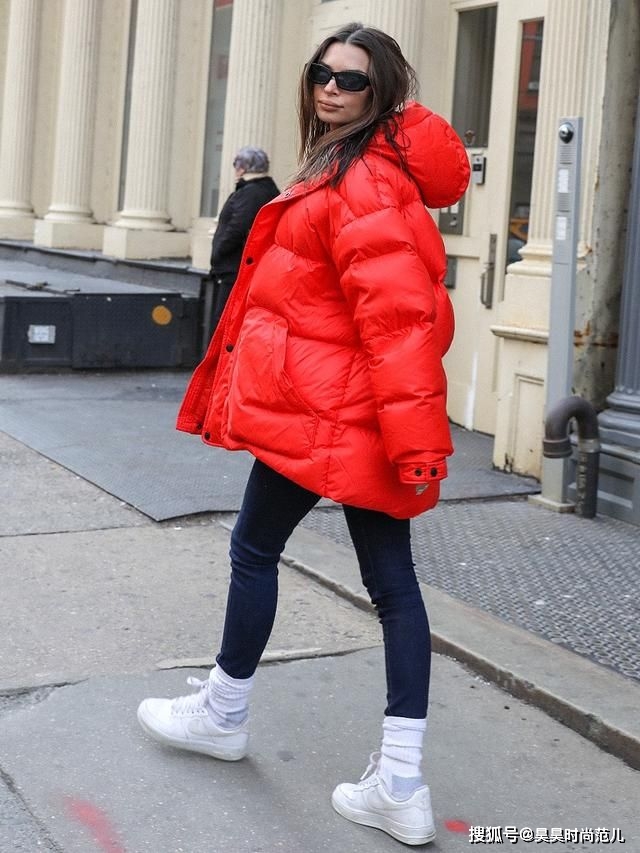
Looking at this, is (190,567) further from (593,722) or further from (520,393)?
(520,393)

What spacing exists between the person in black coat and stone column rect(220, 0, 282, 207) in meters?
1.55

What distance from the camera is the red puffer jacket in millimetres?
3043

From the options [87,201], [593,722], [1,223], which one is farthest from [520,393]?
[1,223]

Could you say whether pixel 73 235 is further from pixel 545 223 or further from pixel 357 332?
pixel 357 332

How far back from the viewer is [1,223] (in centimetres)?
1731

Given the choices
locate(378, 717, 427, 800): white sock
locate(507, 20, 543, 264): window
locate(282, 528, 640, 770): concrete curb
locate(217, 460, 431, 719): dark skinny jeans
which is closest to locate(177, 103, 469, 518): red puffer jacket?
locate(217, 460, 431, 719): dark skinny jeans

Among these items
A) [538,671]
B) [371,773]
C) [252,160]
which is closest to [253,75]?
[252,160]

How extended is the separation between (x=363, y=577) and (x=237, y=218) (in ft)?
22.5

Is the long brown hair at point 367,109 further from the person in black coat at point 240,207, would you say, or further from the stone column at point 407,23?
the person in black coat at point 240,207

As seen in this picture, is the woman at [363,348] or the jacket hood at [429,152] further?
the jacket hood at [429,152]

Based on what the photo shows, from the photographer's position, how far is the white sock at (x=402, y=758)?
3275mm

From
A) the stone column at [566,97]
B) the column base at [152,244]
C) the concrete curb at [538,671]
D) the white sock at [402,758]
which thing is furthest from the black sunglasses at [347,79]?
the column base at [152,244]

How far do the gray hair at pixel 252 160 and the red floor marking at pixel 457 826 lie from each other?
7113 millimetres

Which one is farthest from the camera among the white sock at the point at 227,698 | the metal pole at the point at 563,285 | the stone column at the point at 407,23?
the stone column at the point at 407,23
